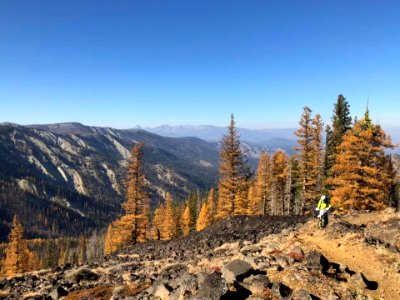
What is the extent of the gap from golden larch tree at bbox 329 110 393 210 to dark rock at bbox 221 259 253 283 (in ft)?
87.9

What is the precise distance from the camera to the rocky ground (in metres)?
12.5

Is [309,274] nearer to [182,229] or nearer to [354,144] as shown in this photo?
[354,144]

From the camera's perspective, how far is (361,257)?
17.0 metres

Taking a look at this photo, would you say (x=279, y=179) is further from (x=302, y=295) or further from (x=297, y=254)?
(x=302, y=295)

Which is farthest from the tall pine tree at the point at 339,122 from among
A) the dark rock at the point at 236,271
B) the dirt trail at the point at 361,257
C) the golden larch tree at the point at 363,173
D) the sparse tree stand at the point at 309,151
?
the dark rock at the point at 236,271

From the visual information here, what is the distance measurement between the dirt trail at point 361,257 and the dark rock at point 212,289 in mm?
6172

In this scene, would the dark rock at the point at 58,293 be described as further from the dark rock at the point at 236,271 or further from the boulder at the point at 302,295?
the boulder at the point at 302,295

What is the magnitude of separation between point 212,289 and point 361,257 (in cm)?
941

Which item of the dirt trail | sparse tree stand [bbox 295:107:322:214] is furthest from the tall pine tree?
the dirt trail

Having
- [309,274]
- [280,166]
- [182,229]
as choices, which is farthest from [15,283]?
[182,229]

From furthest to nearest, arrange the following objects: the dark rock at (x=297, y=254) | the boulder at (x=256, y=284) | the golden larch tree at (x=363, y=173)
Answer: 1. the golden larch tree at (x=363, y=173)
2. the dark rock at (x=297, y=254)
3. the boulder at (x=256, y=284)

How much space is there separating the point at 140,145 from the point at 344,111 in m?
31.0

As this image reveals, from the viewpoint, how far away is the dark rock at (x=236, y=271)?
13347mm

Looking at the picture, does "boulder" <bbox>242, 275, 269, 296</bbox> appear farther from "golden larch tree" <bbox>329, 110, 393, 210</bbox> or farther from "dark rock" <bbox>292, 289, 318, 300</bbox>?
"golden larch tree" <bbox>329, 110, 393, 210</bbox>
